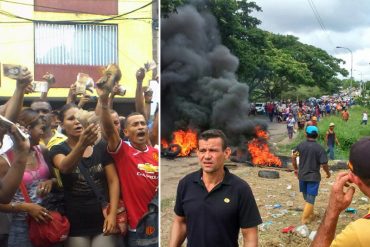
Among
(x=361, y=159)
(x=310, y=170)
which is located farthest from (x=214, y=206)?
(x=310, y=170)

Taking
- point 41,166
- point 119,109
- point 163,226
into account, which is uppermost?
point 119,109

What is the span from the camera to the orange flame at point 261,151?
33.3 feet

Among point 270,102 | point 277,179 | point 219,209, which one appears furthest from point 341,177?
point 270,102

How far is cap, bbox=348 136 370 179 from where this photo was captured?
1728 millimetres

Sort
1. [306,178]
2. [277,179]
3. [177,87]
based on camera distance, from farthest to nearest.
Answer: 1. [177,87]
2. [277,179]
3. [306,178]

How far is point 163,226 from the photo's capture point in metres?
5.54

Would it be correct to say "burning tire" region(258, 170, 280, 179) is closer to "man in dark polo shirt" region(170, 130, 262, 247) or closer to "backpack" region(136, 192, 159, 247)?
"backpack" region(136, 192, 159, 247)

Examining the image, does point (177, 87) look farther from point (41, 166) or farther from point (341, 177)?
point (341, 177)

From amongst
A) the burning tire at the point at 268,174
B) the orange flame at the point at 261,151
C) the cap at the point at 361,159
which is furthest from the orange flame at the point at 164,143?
the cap at the point at 361,159

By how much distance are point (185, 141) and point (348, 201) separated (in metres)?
8.68

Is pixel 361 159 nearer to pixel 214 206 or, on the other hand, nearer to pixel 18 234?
pixel 214 206

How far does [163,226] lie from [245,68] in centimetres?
721

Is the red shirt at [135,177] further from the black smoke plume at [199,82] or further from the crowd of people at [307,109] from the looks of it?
the crowd of people at [307,109]

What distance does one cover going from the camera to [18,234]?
9.54ft
